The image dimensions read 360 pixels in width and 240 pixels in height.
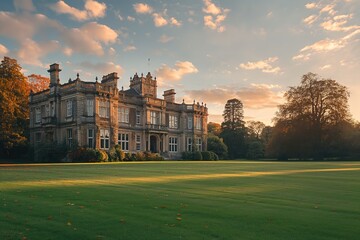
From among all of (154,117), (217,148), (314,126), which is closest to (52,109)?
(154,117)

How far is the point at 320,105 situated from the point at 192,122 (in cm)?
2464

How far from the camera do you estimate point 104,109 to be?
148 ft

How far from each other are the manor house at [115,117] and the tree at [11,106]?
5.80ft

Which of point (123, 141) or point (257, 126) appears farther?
point (257, 126)

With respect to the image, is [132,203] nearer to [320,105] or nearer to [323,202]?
[323,202]

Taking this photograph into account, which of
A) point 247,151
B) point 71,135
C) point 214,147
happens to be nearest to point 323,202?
point 71,135

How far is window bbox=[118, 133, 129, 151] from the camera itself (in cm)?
4869

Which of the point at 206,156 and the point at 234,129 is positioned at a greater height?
the point at 234,129

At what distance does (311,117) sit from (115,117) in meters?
37.0

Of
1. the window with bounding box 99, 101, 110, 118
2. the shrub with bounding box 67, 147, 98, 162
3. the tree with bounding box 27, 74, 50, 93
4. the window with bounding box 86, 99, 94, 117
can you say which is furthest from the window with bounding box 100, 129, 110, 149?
the tree with bounding box 27, 74, 50, 93

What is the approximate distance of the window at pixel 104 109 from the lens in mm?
44531

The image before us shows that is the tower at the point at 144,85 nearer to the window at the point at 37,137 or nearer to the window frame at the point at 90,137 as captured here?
the window frame at the point at 90,137

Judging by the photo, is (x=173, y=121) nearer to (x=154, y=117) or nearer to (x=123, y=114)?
(x=154, y=117)

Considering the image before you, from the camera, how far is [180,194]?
1070 cm
